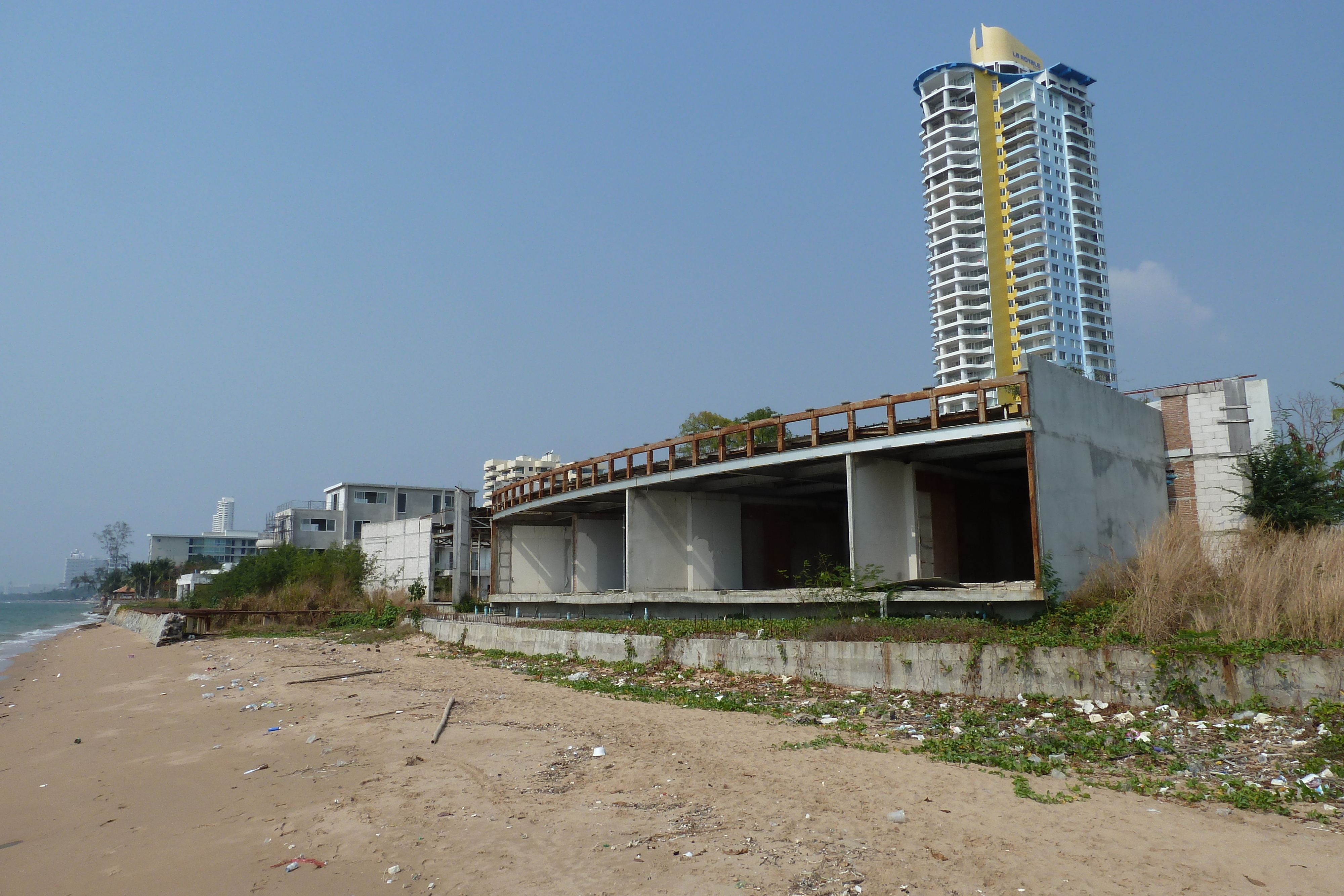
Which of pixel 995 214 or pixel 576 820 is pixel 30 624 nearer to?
pixel 576 820

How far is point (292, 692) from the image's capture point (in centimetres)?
1408

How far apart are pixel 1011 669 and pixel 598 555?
17915 millimetres

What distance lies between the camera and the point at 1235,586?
9789 mm

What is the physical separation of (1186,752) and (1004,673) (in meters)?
2.55

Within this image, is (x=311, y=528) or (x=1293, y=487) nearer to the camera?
(x=1293, y=487)

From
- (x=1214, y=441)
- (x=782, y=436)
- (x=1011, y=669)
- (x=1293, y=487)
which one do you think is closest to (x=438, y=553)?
(x=782, y=436)

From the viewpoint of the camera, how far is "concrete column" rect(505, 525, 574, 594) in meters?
28.7

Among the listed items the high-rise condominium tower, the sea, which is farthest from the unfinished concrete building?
the high-rise condominium tower

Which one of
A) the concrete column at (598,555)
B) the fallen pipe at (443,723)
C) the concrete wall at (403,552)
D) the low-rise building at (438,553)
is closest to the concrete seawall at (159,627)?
the concrete wall at (403,552)

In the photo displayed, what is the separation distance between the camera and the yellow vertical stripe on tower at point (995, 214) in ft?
356

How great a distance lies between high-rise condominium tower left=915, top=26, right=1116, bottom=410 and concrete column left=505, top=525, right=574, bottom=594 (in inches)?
3514

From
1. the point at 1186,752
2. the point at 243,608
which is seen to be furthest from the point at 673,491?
the point at 243,608

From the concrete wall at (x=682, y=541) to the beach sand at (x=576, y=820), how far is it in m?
9.78

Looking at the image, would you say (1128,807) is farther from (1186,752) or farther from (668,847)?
(668,847)
